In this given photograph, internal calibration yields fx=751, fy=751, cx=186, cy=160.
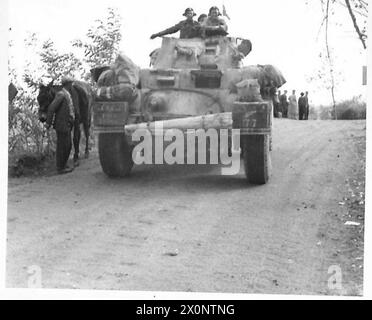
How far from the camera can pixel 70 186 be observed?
5.81 metres

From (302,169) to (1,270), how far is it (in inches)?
104

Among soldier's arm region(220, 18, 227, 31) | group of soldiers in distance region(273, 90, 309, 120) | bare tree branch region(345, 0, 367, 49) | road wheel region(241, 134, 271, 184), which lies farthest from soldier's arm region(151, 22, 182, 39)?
bare tree branch region(345, 0, 367, 49)

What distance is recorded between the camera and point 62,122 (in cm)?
626

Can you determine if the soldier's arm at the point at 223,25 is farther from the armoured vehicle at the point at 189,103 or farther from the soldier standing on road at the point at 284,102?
the soldier standing on road at the point at 284,102

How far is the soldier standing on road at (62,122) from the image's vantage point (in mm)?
6207

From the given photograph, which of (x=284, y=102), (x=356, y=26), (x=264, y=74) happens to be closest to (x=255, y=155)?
(x=264, y=74)

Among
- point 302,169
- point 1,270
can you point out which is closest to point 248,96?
point 302,169

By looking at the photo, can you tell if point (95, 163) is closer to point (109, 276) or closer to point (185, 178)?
point (185, 178)

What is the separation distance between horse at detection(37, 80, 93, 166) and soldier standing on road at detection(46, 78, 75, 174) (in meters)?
0.05

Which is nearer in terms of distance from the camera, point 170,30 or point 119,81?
point 119,81

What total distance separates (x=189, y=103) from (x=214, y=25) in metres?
0.71

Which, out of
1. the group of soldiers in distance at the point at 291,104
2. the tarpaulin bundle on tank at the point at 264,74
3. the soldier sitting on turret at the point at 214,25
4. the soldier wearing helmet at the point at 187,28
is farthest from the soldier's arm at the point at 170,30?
the group of soldiers in distance at the point at 291,104

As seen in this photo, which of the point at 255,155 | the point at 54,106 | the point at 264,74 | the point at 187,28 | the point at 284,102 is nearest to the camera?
the point at 255,155

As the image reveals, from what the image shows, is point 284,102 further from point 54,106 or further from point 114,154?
point 54,106
